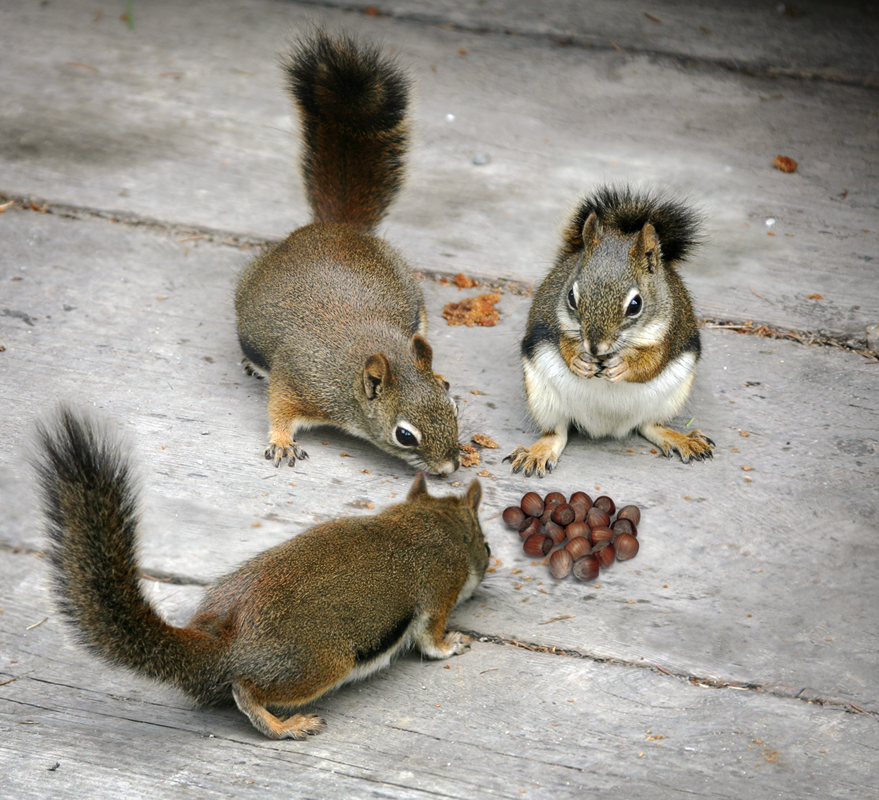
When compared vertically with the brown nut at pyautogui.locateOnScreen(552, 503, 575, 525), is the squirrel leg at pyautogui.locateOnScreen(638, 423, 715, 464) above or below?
above

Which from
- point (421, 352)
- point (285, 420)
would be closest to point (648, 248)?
point (421, 352)

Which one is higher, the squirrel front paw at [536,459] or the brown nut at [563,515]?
the squirrel front paw at [536,459]

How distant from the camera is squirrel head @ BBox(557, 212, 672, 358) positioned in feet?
10.0

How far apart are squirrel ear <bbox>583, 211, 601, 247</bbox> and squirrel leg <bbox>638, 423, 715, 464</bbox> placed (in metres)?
0.66

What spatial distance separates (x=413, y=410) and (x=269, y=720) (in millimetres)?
1171

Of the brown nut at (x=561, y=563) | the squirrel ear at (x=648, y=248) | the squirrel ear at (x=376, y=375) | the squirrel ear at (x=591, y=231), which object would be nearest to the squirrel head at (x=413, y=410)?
the squirrel ear at (x=376, y=375)

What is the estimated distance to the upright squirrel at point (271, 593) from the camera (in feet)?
6.72

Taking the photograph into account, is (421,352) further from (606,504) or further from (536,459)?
(606,504)

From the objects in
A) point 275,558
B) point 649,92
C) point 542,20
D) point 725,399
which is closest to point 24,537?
point 275,558

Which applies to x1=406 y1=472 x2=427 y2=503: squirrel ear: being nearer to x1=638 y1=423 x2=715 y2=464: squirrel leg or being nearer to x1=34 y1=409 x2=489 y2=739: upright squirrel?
x1=34 y1=409 x2=489 y2=739: upright squirrel

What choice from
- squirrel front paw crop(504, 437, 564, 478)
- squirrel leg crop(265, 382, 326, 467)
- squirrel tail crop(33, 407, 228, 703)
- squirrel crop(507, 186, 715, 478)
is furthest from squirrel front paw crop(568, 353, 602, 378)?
squirrel tail crop(33, 407, 228, 703)

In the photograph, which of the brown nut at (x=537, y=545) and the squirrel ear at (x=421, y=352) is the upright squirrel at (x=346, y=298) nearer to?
the squirrel ear at (x=421, y=352)

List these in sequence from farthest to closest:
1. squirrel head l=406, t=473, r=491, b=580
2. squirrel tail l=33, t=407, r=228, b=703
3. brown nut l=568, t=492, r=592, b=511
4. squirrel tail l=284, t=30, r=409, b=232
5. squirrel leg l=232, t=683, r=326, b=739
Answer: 1. squirrel tail l=284, t=30, r=409, b=232
2. brown nut l=568, t=492, r=592, b=511
3. squirrel head l=406, t=473, r=491, b=580
4. squirrel leg l=232, t=683, r=326, b=739
5. squirrel tail l=33, t=407, r=228, b=703

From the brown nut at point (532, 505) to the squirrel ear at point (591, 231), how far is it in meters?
0.78
